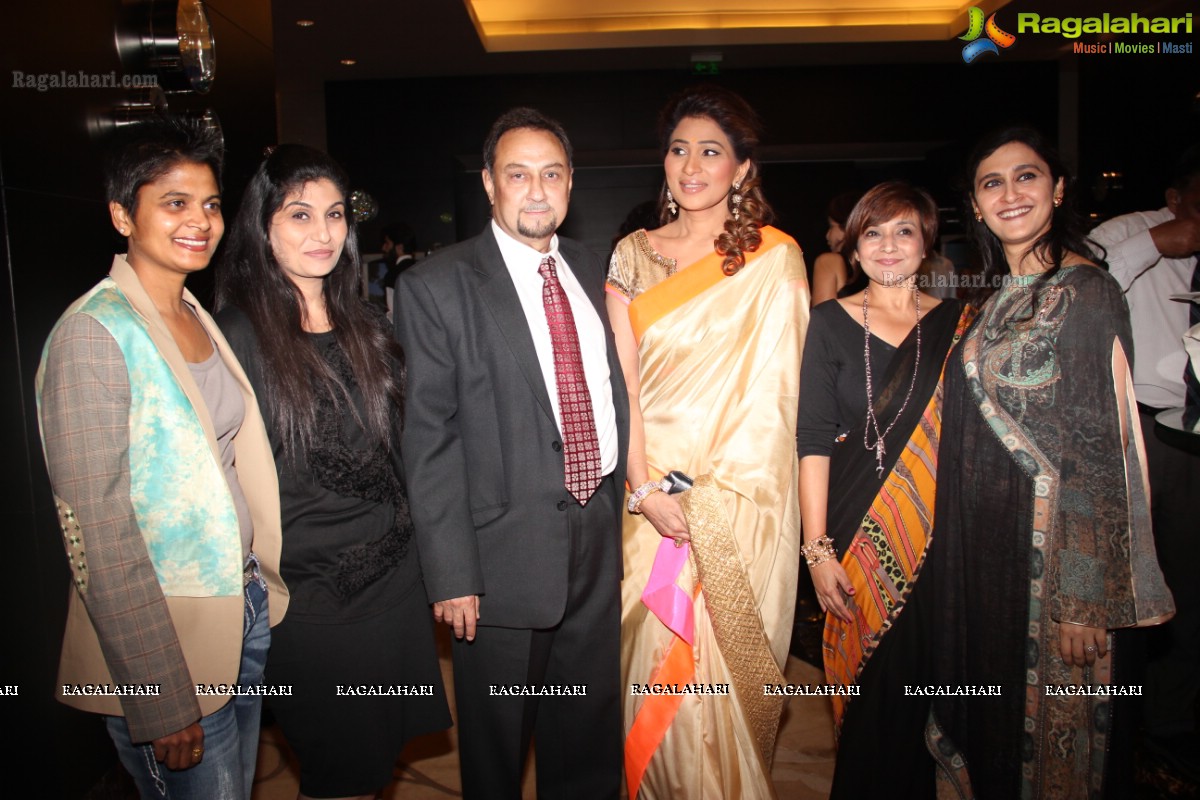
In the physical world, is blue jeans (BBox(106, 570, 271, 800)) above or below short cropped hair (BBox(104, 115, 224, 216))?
below

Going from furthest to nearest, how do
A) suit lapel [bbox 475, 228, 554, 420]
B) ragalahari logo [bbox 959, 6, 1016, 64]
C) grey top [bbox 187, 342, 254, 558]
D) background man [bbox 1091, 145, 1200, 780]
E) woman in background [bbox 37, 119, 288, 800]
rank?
ragalahari logo [bbox 959, 6, 1016, 64] → background man [bbox 1091, 145, 1200, 780] → suit lapel [bbox 475, 228, 554, 420] → grey top [bbox 187, 342, 254, 558] → woman in background [bbox 37, 119, 288, 800]

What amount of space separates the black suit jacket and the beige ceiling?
5403mm

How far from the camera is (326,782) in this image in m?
1.68

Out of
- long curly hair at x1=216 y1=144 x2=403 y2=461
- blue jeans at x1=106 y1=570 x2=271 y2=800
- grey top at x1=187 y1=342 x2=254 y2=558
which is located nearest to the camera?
blue jeans at x1=106 y1=570 x2=271 y2=800

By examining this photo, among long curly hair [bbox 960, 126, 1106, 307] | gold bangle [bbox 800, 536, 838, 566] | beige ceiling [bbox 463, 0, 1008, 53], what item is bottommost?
gold bangle [bbox 800, 536, 838, 566]

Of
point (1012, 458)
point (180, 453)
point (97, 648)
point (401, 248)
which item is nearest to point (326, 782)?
point (97, 648)

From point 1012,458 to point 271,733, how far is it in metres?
2.58

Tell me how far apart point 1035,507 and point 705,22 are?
5847mm

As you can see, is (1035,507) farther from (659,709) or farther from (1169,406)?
(1169,406)

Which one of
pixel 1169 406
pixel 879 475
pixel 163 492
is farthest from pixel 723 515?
pixel 1169 406

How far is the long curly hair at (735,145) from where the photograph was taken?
6.57ft

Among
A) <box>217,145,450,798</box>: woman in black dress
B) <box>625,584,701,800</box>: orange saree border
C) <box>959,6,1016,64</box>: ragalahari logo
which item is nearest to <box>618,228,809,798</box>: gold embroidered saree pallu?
<box>625,584,701,800</box>: orange saree border

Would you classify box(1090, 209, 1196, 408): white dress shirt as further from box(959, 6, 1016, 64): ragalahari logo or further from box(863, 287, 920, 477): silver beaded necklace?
box(959, 6, 1016, 64): ragalahari logo

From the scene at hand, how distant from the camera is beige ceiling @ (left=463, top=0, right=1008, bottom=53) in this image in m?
6.43
